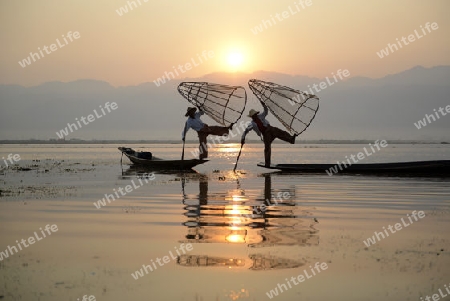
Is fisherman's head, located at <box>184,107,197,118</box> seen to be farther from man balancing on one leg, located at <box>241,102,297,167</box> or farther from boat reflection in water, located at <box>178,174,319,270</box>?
boat reflection in water, located at <box>178,174,319,270</box>

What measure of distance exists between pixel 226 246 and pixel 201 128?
24.8 m

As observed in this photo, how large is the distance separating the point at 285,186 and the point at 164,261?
15933 millimetres

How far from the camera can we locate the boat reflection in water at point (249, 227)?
10836mm

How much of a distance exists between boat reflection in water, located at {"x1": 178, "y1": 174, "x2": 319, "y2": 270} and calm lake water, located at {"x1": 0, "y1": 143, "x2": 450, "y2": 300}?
0.10ft

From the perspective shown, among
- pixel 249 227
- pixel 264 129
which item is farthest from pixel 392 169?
pixel 249 227

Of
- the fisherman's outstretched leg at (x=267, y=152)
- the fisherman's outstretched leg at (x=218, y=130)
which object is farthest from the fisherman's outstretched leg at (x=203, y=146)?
the fisherman's outstretched leg at (x=267, y=152)

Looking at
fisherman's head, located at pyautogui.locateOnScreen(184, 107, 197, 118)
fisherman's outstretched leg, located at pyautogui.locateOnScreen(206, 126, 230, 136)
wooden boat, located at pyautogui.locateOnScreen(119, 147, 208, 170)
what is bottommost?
wooden boat, located at pyautogui.locateOnScreen(119, 147, 208, 170)

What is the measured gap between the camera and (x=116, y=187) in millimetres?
26297

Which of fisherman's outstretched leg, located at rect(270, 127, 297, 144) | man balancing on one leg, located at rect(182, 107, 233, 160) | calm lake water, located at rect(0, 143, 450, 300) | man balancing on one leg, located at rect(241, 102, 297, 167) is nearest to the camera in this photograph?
calm lake water, located at rect(0, 143, 450, 300)

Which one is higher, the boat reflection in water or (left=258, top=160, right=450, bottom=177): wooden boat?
(left=258, top=160, right=450, bottom=177): wooden boat

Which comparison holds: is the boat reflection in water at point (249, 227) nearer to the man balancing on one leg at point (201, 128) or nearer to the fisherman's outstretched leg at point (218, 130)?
the man balancing on one leg at point (201, 128)

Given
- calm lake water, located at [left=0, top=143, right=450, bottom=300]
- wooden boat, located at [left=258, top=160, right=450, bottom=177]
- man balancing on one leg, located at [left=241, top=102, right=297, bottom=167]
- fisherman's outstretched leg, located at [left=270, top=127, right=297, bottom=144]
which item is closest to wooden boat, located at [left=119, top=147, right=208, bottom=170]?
man balancing on one leg, located at [left=241, top=102, right=297, bottom=167]

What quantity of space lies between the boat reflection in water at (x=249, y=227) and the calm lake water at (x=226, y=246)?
29 mm

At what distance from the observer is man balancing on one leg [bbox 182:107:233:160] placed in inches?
1433
